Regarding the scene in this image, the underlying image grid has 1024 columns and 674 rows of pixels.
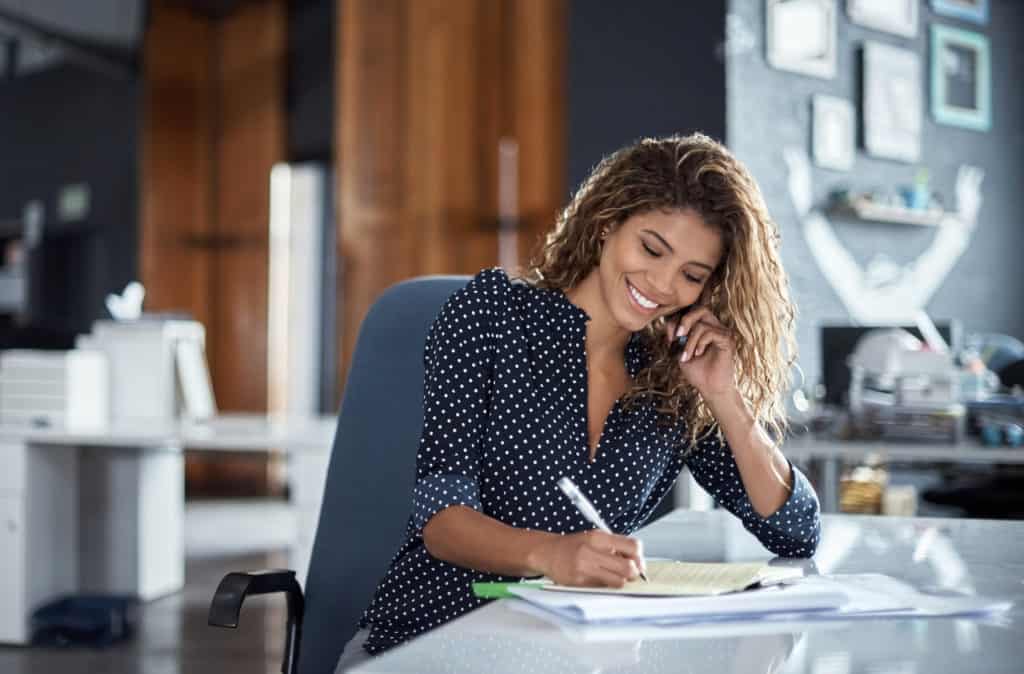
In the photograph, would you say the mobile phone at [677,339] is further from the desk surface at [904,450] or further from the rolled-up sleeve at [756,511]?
the desk surface at [904,450]

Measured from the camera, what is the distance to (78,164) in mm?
8914

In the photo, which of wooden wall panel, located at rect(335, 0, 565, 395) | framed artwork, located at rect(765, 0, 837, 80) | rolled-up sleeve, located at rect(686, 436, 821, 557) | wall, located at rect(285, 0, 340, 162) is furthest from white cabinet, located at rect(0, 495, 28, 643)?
wall, located at rect(285, 0, 340, 162)

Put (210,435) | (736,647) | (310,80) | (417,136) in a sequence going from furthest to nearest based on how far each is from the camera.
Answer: (310,80)
(417,136)
(210,435)
(736,647)

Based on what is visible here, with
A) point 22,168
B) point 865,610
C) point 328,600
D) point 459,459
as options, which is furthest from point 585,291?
point 22,168

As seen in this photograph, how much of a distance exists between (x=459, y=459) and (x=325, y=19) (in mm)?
A: 6994

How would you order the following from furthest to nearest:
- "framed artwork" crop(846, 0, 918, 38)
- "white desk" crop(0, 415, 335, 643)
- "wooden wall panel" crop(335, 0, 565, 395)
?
"wooden wall panel" crop(335, 0, 565, 395) < "framed artwork" crop(846, 0, 918, 38) < "white desk" crop(0, 415, 335, 643)

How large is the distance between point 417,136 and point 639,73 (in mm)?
1464

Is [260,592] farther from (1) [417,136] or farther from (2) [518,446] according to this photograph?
(1) [417,136]

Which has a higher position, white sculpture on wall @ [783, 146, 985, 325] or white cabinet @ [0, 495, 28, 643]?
white sculpture on wall @ [783, 146, 985, 325]

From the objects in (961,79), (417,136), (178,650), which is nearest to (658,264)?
(178,650)

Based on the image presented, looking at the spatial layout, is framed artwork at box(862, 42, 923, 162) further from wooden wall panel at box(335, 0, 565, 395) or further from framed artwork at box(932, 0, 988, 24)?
wooden wall panel at box(335, 0, 565, 395)

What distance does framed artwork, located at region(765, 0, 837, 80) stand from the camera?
5.12 meters

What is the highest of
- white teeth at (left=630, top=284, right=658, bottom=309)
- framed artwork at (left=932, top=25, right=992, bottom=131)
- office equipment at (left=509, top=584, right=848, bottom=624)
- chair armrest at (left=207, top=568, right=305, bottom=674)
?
framed artwork at (left=932, top=25, right=992, bottom=131)

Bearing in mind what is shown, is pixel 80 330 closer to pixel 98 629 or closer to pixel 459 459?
pixel 98 629
